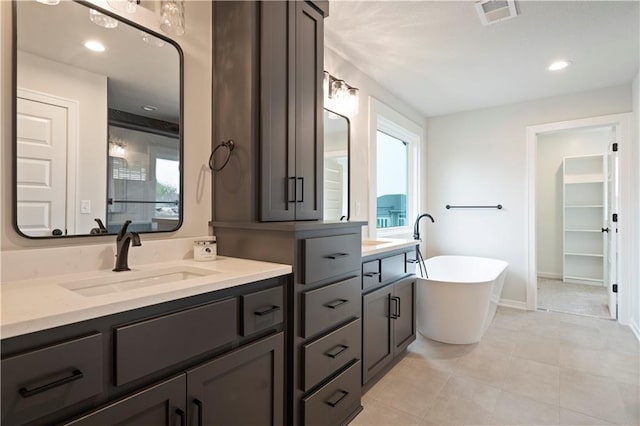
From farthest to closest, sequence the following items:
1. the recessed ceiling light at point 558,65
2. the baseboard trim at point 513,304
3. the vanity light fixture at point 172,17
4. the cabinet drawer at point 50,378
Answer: the baseboard trim at point 513,304, the recessed ceiling light at point 558,65, the vanity light fixture at point 172,17, the cabinet drawer at point 50,378

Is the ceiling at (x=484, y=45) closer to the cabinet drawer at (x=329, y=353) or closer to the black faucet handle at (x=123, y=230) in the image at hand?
the black faucet handle at (x=123, y=230)

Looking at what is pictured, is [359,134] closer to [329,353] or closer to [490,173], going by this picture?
[329,353]

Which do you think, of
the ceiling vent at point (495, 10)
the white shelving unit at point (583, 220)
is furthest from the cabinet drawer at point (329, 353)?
the white shelving unit at point (583, 220)

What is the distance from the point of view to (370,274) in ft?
6.75

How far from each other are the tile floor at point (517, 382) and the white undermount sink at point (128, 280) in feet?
4.07

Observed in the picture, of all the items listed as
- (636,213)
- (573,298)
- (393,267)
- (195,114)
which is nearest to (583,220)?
(573,298)

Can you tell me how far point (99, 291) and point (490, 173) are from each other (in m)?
4.24

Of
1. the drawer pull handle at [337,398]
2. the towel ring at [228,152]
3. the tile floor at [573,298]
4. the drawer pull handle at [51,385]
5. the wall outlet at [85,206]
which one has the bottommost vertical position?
the tile floor at [573,298]

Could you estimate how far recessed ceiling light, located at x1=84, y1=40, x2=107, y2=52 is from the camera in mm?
1332

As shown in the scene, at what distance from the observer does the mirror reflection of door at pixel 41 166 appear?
3.82 feet

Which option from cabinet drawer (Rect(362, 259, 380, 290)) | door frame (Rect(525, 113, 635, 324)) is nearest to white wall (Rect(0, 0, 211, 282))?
cabinet drawer (Rect(362, 259, 380, 290))

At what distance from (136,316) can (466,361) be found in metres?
2.46

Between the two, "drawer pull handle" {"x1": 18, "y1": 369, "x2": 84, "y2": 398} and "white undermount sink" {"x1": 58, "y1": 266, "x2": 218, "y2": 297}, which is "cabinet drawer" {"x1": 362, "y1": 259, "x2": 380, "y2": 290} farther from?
"drawer pull handle" {"x1": 18, "y1": 369, "x2": 84, "y2": 398}

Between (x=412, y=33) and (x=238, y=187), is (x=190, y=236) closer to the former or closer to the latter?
(x=238, y=187)
